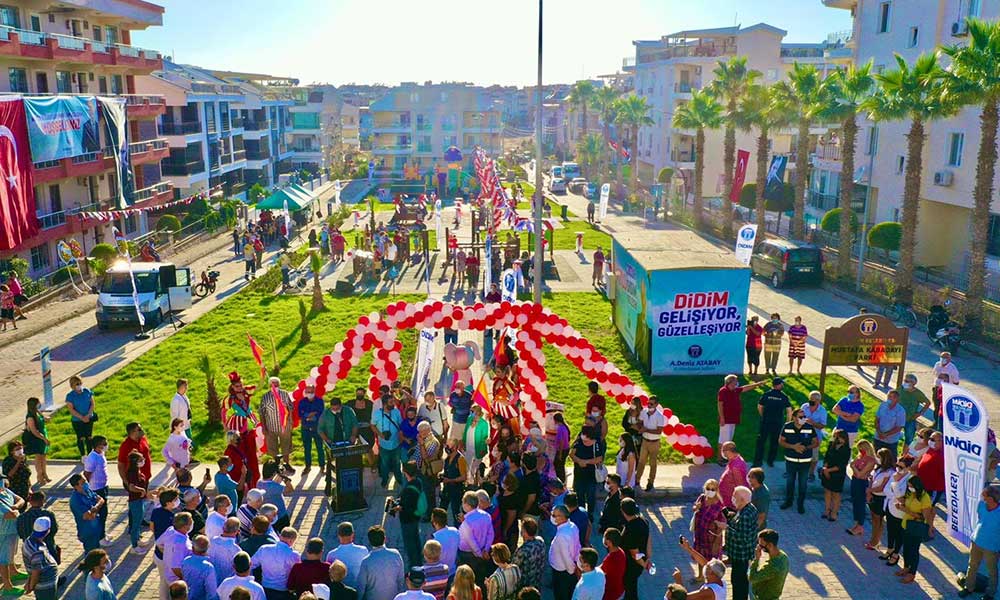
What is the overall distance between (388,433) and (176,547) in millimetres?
5109

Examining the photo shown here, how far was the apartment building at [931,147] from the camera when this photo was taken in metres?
33.1

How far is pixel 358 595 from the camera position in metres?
9.20

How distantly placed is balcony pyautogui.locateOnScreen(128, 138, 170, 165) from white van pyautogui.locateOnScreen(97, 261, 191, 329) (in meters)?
18.6

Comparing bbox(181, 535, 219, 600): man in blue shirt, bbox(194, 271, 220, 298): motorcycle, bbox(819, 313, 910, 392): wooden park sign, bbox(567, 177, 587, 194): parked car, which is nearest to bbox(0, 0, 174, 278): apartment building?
bbox(194, 271, 220, 298): motorcycle

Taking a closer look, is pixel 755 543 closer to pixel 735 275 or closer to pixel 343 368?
pixel 343 368

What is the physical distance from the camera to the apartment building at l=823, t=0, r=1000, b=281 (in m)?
33.1

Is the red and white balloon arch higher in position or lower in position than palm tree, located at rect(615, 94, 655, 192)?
lower

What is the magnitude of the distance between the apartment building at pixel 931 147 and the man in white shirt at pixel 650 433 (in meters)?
23.1

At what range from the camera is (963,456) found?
39.4ft

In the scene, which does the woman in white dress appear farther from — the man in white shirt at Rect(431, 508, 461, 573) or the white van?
the white van

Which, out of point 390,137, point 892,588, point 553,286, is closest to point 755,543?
point 892,588

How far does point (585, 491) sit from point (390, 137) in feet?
268

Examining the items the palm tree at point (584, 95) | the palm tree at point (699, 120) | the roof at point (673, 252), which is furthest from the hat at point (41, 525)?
the palm tree at point (584, 95)

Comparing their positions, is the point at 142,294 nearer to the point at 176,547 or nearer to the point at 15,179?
the point at 15,179
